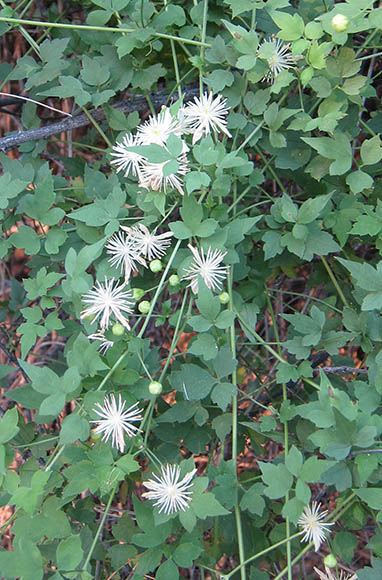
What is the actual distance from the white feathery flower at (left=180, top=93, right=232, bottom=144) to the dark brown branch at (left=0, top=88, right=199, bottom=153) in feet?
0.93

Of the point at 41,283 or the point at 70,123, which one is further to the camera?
the point at 70,123

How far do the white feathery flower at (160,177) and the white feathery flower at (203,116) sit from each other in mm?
61

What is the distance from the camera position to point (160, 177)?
106 cm

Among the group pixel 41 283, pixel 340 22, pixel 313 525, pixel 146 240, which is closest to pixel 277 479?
pixel 313 525

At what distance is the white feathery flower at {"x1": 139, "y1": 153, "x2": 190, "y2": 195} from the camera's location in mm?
1057

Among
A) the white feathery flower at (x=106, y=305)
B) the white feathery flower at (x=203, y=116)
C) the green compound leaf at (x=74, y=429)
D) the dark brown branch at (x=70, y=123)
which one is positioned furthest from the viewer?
the dark brown branch at (x=70, y=123)

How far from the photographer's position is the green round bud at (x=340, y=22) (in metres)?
1.03

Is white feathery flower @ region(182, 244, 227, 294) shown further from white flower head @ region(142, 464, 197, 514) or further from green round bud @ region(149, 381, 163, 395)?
white flower head @ region(142, 464, 197, 514)

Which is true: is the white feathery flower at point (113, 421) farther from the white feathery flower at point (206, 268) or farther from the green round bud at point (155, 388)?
the white feathery flower at point (206, 268)

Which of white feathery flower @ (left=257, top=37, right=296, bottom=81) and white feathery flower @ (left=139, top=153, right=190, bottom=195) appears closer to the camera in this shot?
white feathery flower @ (left=139, top=153, right=190, bottom=195)

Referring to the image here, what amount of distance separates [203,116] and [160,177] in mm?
160

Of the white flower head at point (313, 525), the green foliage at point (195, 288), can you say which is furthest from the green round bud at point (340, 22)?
the white flower head at point (313, 525)

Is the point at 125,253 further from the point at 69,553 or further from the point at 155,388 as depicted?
the point at 69,553

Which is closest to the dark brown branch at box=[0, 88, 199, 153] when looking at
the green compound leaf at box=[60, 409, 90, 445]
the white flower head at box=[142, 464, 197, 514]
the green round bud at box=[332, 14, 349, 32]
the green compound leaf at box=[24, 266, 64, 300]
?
the green compound leaf at box=[24, 266, 64, 300]
